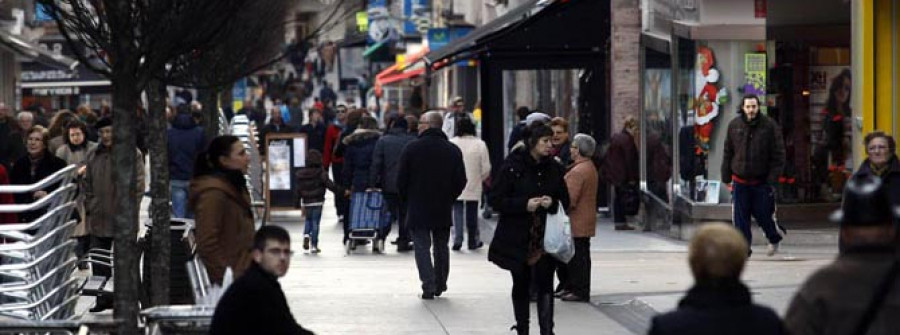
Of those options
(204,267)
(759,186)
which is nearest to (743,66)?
(759,186)

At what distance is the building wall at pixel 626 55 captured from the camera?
25.7 meters

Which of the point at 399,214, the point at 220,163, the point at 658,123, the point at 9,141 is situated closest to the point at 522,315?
the point at 220,163

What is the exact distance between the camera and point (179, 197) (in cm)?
2158

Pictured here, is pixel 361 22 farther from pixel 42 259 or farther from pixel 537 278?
pixel 42 259

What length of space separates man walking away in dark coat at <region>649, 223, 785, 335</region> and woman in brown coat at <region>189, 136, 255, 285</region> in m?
4.44

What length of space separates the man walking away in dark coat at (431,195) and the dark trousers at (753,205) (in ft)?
10.9

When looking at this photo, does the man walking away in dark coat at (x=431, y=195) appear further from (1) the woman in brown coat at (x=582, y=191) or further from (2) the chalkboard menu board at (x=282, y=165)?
(2) the chalkboard menu board at (x=282, y=165)

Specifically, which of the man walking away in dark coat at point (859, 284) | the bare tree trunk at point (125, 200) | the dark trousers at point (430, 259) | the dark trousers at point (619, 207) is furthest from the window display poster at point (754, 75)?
the man walking away in dark coat at point (859, 284)

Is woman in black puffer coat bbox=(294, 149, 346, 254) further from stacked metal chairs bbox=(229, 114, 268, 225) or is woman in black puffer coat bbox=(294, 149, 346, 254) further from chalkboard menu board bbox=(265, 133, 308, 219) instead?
chalkboard menu board bbox=(265, 133, 308, 219)

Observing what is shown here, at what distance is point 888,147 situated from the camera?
12.6 metres

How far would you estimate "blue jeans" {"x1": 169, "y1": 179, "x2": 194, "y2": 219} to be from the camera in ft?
70.2

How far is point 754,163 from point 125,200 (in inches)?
397

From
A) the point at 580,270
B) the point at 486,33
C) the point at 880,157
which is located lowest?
the point at 580,270

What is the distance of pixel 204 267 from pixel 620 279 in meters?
8.09
